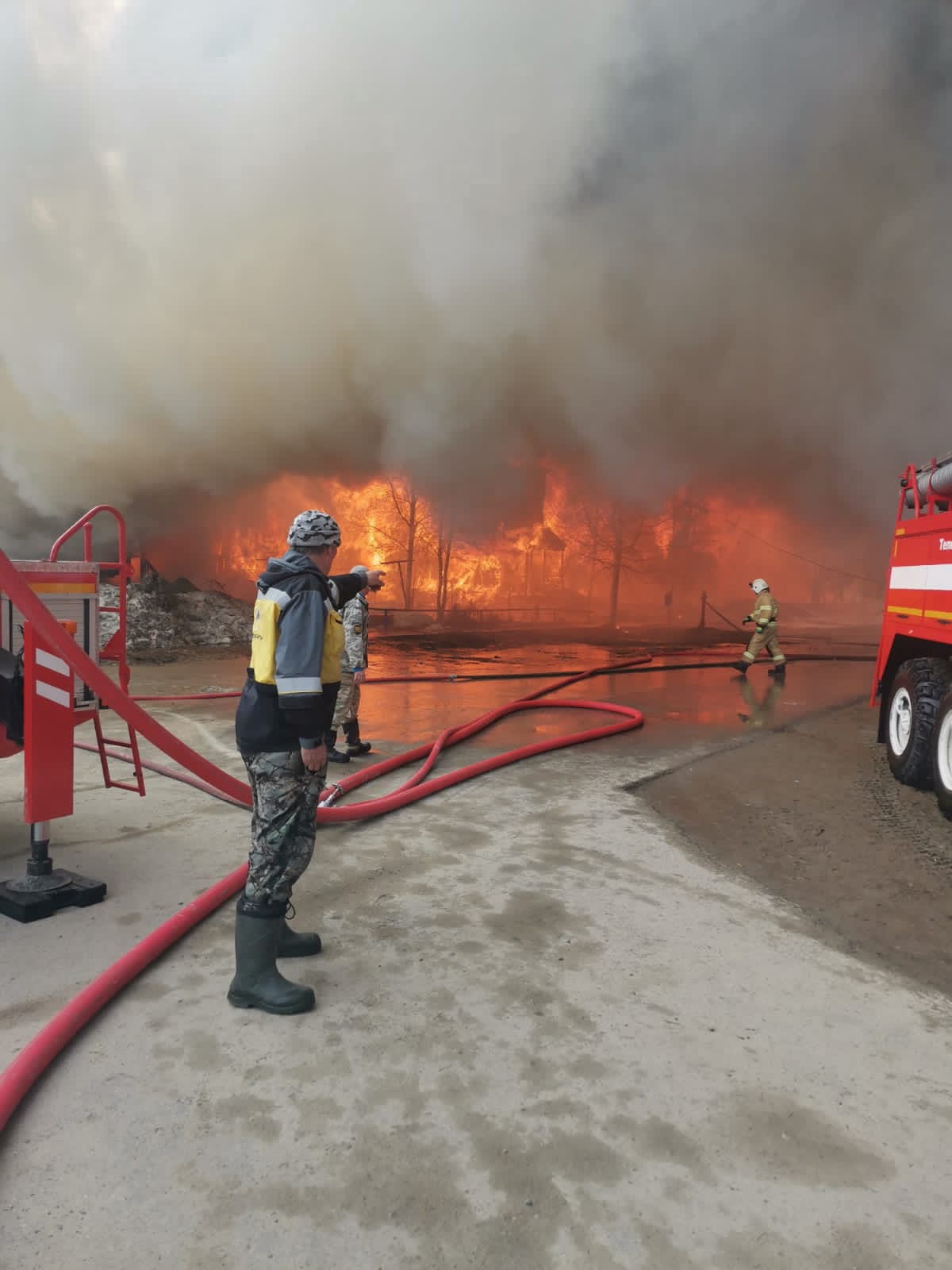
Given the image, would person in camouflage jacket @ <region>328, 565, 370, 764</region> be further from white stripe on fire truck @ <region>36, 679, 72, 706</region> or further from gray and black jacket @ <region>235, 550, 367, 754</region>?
gray and black jacket @ <region>235, 550, 367, 754</region>

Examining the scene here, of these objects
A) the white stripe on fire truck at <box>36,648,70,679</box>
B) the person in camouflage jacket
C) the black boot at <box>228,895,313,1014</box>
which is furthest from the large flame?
the black boot at <box>228,895,313,1014</box>

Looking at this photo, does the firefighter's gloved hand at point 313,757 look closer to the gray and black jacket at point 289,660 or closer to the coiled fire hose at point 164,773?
the gray and black jacket at point 289,660

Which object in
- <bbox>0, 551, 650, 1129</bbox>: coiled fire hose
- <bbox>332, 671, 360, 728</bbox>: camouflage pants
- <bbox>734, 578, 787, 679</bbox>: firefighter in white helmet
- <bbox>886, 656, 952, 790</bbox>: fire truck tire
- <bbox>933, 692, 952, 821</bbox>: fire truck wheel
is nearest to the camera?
<bbox>0, 551, 650, 1129</bbox>: coiled fire hose

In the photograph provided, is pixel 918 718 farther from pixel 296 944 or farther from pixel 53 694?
pixel 53 694

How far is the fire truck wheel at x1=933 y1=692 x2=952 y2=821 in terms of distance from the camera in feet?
14.8

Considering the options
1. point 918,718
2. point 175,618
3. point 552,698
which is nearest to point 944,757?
point 918,718

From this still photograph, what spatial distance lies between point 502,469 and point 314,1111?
17.0m

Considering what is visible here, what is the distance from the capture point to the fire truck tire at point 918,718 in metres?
4.98

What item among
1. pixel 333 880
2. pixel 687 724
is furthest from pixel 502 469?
pixel 333 880

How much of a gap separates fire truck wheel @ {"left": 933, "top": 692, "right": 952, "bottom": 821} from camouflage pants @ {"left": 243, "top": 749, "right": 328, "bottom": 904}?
385 cm

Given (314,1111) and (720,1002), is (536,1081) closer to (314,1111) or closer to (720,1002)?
(314,1111)

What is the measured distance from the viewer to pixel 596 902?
3.20 metres

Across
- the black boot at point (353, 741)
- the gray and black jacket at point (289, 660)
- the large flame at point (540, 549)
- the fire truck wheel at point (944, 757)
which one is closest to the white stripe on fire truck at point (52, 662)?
the gray and black jacket at point (289, 660)

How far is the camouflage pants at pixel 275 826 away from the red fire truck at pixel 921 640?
3871 mm
